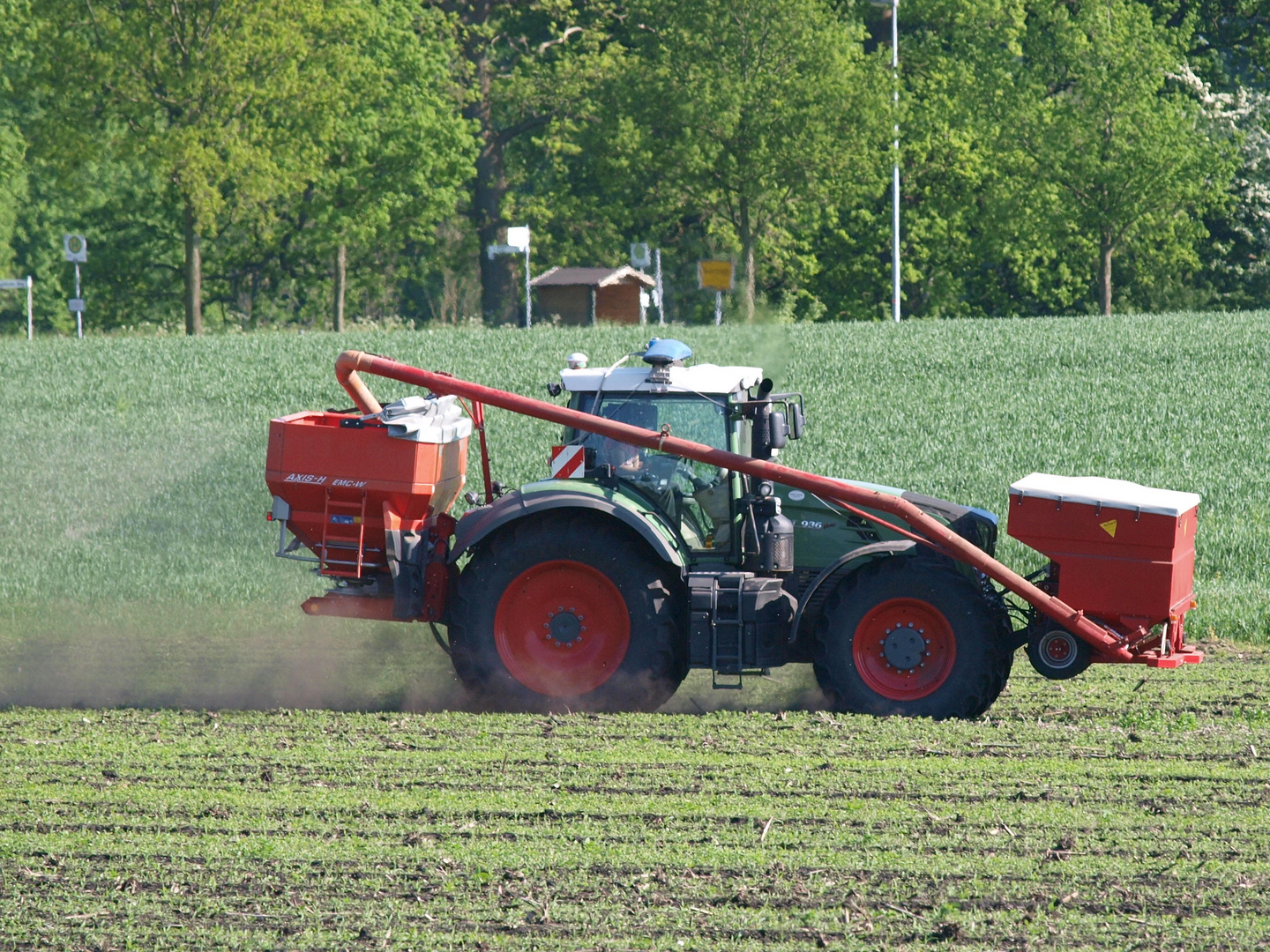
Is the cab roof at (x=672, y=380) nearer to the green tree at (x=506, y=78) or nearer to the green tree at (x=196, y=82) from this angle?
the green tree at (x=196, y=82)

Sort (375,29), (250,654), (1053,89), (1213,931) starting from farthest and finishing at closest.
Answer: (1053,89) < (375,29) < (250,654) < (1213,931)

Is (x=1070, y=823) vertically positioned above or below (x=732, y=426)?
below

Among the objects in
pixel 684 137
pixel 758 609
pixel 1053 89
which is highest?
pixel 1053 89

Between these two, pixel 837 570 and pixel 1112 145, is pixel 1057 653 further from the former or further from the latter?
pixel 1112 145

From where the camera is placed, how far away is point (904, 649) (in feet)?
29.0

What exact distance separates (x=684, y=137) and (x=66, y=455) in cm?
2011

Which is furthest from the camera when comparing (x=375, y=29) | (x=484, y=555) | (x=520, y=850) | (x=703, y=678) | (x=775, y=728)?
(x=375, y=29)

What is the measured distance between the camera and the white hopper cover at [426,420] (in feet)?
30.0

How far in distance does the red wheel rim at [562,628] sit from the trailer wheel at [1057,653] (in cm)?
241

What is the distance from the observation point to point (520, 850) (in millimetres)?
6406

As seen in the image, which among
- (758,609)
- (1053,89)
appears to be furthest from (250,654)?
(1053,89)

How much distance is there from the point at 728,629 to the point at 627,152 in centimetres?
3062

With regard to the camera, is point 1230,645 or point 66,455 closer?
point 1230,645

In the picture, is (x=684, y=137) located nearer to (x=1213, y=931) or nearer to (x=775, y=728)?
(x=775, y=728)
